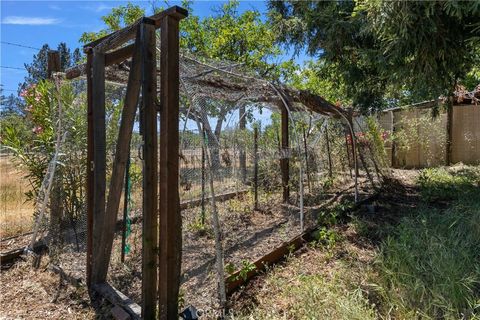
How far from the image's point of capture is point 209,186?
448 centimetres

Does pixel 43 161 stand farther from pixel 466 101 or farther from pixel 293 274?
pixel 466 101

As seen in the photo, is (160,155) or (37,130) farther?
(37,130)

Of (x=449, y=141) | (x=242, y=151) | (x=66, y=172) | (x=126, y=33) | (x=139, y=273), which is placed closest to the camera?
(x=126, y=33)

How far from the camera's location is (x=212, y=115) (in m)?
5.83

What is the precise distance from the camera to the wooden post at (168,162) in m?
2.04

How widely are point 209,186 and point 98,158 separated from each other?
2036 millimetres

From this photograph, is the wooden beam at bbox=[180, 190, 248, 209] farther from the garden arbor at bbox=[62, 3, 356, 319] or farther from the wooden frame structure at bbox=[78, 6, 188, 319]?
the wooden frame structure at bbox=[78, 6, 188, 319]

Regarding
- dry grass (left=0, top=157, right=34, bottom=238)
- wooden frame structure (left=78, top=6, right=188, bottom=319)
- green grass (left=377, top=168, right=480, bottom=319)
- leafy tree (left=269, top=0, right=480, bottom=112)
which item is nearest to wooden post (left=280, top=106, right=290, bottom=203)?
leafy tree (left=269, top=0, right=480, bottom=112)

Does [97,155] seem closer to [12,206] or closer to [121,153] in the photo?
[121,153]

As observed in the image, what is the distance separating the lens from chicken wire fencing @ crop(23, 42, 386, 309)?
2.95 meters

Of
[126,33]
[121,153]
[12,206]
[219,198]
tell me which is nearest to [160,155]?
[121,153]

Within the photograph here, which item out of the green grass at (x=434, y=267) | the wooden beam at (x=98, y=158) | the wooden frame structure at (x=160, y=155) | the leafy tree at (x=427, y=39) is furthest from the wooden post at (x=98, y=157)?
the leafy tree at (x=427, y=39)

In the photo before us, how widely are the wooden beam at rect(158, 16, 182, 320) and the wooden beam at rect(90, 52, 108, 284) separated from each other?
768 mm

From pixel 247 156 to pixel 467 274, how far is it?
11.2ft
